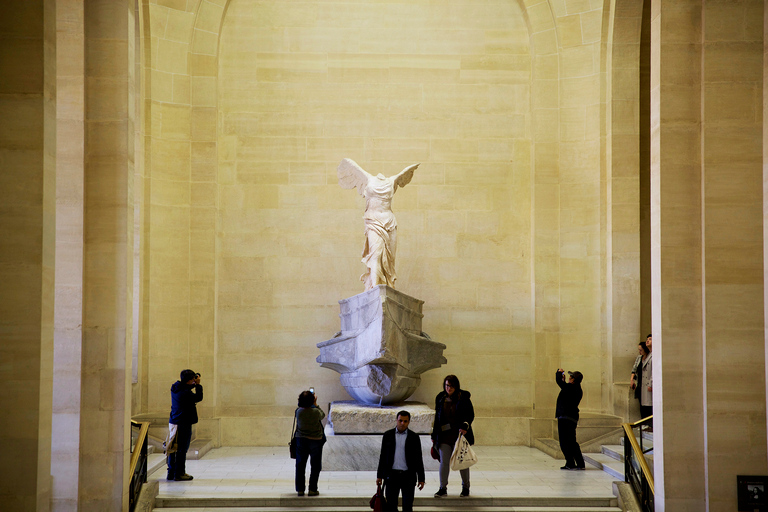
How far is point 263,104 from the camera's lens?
1491 centimetres

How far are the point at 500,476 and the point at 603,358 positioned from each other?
3.78 metres

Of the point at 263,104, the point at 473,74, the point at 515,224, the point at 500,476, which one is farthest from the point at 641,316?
the point at 263,104

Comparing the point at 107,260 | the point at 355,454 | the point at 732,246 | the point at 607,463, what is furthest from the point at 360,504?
the point at 732,246

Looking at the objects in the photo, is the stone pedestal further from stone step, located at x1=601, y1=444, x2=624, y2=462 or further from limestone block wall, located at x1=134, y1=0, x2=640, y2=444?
limestone block wall, located at x1=134, y1=0, x2=640, y2=444

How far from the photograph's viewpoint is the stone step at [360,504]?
30.6ft

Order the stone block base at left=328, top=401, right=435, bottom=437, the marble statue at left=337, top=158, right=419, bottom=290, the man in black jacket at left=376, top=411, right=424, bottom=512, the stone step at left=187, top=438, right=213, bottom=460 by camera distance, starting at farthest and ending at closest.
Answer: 1. the marble statue at left=337, top=158, right=419, bottom=290
2. the stone step at left=187, top=438, right=213, bottom=460
3. the stone block base at left=328, top=401, right=435, bottom=437
4. the man in black jacket at left=376, top=411, right=424, bottom=512

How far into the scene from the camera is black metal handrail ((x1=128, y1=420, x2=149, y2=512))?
8945 mm

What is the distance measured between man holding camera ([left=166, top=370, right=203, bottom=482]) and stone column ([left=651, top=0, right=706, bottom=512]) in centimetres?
547

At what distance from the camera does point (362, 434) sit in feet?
38.3

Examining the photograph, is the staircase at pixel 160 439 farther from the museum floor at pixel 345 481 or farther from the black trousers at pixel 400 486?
the black trousers at pixel 400 486

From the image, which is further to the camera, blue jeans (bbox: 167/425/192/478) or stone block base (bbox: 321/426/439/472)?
stone block base (bbox: 321/426/439/472)

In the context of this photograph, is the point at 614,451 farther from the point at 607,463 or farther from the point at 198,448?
the point at 198,448

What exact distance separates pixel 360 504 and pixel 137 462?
2508mm

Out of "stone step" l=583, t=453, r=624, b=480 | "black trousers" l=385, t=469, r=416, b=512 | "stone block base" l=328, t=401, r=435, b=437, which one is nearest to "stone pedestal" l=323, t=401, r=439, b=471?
"stone block base" l=328, t=401, r=435, b=437
